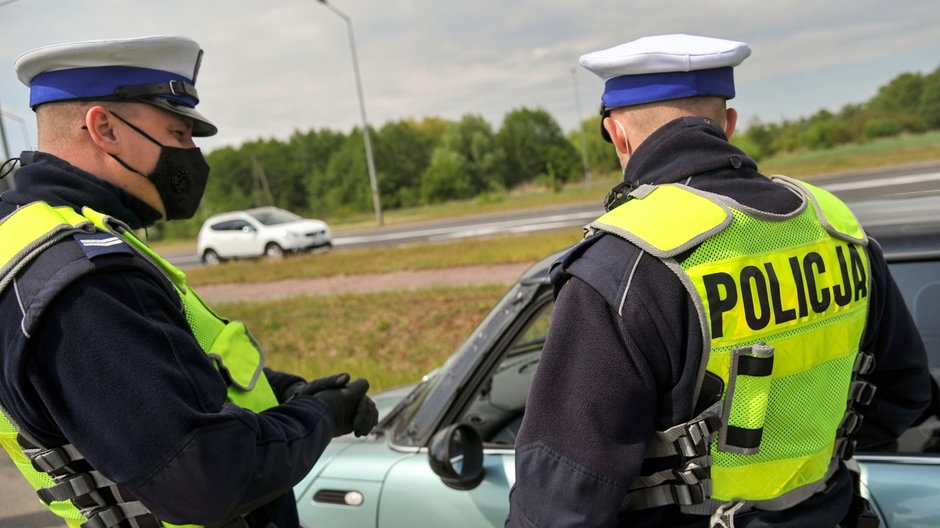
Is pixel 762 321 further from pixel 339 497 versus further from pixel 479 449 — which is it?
pixel 339 497

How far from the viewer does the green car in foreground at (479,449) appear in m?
1.85

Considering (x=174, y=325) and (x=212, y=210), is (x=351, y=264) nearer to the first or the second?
(x=174, y=325)

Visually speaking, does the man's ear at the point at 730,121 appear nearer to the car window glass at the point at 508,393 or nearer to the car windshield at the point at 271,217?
the car window glass at the point at 508,393

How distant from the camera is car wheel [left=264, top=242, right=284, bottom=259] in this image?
63.3 feet

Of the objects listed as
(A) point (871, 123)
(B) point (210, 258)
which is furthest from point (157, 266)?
(A) point (871, 123)

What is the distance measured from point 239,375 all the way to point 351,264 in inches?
533

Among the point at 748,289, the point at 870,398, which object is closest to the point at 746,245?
the point at 748,289

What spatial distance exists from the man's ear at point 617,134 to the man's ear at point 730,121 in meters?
0.24

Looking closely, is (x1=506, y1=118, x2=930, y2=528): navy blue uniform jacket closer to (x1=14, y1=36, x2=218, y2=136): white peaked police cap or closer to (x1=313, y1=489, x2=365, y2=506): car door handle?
(x1=313, y1=489, x2=365, y2=506): car door handle

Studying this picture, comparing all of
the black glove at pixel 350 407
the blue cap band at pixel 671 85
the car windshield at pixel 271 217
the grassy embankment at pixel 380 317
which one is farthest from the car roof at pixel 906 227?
the car windshield at pixel 271 217

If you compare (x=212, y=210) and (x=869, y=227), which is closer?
(x=869, y=227)

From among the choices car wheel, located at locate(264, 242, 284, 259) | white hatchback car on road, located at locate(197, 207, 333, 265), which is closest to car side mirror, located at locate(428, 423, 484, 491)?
white hatchback car on road, located at locate(197, 207, 333, 265)

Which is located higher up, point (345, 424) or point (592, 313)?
point (592, 313)

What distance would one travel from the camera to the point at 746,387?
1371 mm
